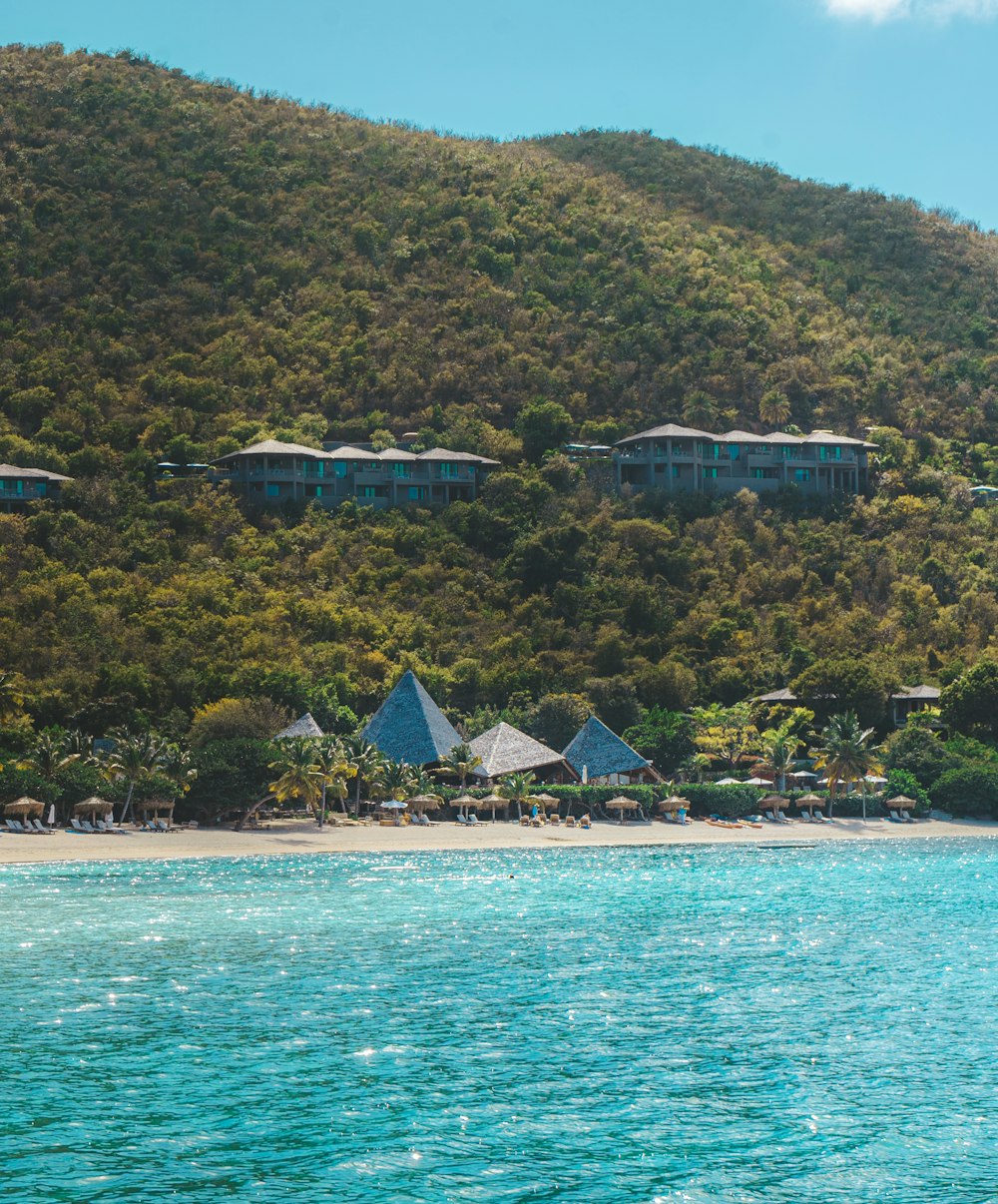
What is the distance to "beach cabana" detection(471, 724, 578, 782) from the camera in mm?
59000

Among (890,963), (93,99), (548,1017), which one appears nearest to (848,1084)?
(548,1017)

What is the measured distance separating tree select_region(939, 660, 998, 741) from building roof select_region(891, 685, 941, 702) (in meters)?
2.88

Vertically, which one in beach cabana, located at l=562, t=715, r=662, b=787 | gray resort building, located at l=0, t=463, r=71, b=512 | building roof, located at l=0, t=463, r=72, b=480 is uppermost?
building roof, located at l=0, t=463, r=72, b=480

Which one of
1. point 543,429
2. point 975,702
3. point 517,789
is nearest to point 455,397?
point 543,429

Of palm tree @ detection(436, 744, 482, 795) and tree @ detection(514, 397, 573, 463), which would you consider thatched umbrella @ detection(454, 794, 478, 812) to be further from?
tree @ detection(514, 397, 573, 463)

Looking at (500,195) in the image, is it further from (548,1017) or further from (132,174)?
(548,1017)

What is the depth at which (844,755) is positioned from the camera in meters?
59.3

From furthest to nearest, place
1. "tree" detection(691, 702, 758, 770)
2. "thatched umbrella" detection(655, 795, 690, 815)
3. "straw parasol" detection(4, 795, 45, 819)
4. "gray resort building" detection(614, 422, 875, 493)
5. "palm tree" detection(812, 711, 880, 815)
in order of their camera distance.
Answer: "gray resort building" detection(614, 422, 875, 493), "tree" detection(691, 702, 758, 770), "palm tree" detection(812, 711, 880, 815), "thatched umbrella" detection(655, 795, 690, 815), "straw parasol" detection(4, 795, 45, 819)

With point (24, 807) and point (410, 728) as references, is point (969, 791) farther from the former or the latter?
point (24, 807)

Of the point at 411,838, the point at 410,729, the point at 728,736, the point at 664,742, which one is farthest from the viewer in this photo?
the point at 728,736

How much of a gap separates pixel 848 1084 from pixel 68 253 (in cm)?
10432

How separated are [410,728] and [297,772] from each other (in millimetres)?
11571

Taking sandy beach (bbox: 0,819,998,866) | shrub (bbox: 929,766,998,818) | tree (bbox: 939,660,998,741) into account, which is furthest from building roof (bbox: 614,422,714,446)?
sandy beach (bbox: 0,819,998,866)

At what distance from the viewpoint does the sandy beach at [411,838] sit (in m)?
44.2
